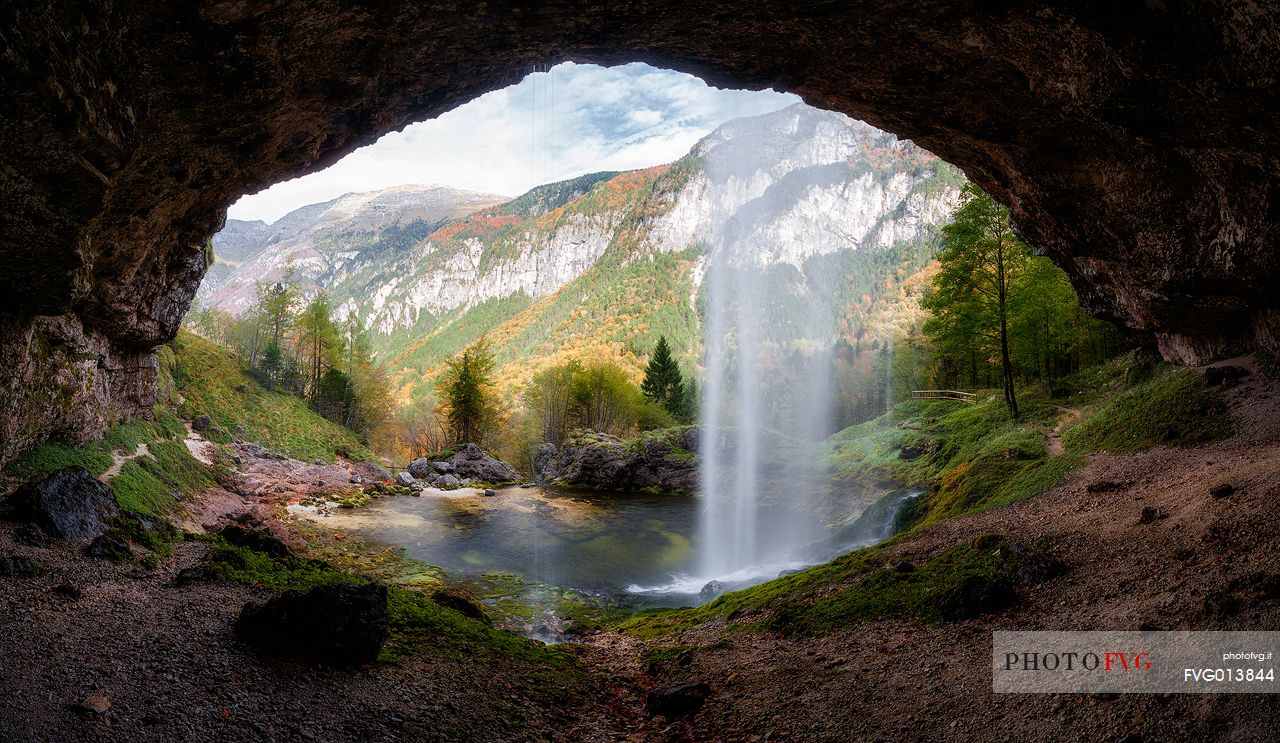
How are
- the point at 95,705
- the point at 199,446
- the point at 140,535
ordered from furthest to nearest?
the point at 199,446 < the point at 140,535 < the point at 95,705

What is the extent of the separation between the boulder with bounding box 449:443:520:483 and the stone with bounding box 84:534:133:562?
32.6 metres

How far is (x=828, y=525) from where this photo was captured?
23.7 meters

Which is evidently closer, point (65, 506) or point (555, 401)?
point (65, 506)

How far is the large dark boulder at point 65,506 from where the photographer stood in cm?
989

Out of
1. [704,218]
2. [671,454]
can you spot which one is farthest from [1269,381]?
[704,218]

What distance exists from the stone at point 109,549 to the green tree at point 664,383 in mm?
55662

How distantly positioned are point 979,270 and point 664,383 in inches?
1766

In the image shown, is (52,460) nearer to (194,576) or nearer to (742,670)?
(194,576)

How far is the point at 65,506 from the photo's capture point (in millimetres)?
10383

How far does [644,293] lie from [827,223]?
5494 cm

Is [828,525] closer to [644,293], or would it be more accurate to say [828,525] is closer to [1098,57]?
[1098,57]

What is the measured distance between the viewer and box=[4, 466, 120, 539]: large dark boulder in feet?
32.4

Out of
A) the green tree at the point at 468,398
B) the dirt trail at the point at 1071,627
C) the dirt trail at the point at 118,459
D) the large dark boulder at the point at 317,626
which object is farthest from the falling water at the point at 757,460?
the green tree at the point at 468,398

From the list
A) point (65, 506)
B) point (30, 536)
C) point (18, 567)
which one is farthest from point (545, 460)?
point (18, 567)
